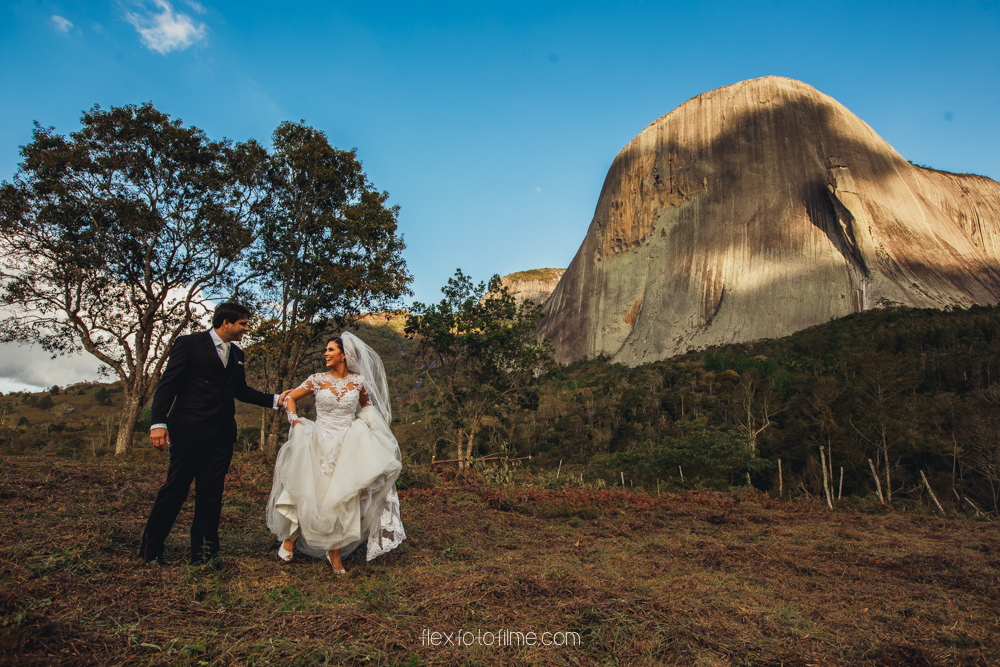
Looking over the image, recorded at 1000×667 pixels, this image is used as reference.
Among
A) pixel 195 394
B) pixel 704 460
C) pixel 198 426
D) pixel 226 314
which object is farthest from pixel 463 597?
pixel 704 460

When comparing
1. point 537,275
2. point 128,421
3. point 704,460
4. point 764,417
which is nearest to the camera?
point 128,421

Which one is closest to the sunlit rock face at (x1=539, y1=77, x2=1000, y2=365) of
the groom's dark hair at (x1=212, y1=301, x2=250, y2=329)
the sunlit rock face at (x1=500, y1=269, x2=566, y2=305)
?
the sunlit rock face at (x1=500, y1=269, x2=566, y2=305)

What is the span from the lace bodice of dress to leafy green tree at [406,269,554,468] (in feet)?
38.8

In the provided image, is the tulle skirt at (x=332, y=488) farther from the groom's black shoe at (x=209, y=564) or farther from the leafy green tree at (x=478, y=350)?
the leafy green tree at (x=478, y=350)

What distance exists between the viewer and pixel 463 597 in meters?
3.24

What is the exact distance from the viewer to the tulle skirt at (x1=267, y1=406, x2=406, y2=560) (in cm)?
383

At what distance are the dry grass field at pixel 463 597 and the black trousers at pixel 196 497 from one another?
14 centimetres

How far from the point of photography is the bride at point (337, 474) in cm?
385

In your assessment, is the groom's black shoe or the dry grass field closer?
the dry grass field

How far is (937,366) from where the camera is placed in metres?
28.2

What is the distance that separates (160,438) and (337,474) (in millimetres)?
1183

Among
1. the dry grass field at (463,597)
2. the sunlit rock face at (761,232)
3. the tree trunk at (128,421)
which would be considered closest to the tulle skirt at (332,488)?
the dry grass field at (463,597)

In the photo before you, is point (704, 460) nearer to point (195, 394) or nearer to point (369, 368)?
point (369, 368)

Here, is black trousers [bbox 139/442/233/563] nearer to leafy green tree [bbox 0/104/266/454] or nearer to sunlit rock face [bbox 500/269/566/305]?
leafy green tree [bbox 0/104/266/454]
